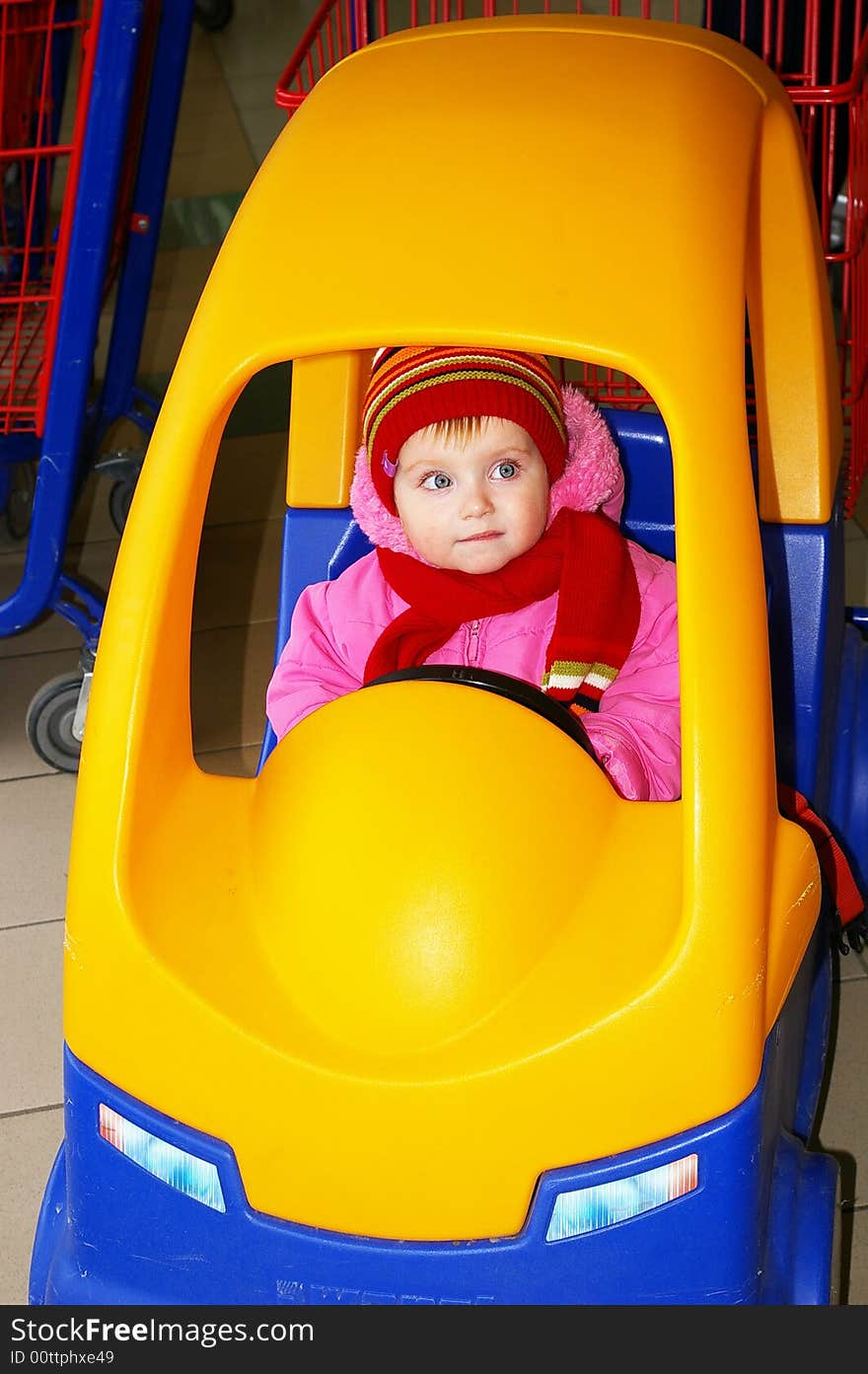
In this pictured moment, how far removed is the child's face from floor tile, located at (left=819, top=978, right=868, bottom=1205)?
0.61 meters

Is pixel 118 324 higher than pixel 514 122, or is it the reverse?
pixel 514 122

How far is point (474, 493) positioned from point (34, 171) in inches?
40.0

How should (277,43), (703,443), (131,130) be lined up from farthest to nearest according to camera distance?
(277,43), (131,130), (703,443)

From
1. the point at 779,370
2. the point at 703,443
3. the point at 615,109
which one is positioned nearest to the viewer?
the point at 703,443

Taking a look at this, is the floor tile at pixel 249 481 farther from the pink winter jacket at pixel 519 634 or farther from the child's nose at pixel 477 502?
the child's nose at pixel 477 502

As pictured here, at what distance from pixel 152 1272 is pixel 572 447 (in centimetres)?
73

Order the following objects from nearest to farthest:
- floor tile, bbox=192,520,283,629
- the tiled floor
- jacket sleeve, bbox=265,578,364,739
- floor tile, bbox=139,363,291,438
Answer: jacket sleeve, bbox=265,578,364,739
the tiled floor
floor tile, bbox=192,520,283,629
floor tile, bbox=139,363,291,438

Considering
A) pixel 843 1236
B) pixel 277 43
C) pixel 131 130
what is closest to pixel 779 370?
pixel 843 1236

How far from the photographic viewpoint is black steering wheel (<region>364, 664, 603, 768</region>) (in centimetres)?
111

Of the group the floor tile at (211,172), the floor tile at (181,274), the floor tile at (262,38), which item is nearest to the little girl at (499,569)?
the floor tile at (181,274)

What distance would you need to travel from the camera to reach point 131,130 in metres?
2.07

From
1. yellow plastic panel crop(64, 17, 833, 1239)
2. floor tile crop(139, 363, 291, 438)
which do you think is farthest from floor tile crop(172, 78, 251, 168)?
yellow plastic panel crop(64, 17, 833, 1239)

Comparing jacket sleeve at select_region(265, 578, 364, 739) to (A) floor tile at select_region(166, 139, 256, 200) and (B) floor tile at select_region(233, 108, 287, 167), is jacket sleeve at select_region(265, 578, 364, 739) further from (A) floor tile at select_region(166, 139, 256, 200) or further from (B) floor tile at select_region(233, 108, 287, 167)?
(B) floor tile at select_region(233, 108, 287, 167)
